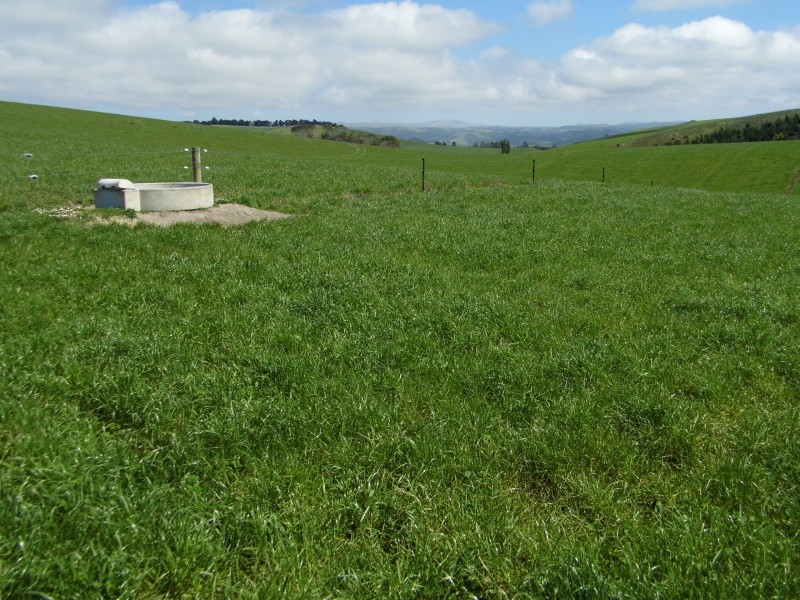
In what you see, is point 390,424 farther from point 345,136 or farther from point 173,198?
point 345,136

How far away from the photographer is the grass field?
10.6ft

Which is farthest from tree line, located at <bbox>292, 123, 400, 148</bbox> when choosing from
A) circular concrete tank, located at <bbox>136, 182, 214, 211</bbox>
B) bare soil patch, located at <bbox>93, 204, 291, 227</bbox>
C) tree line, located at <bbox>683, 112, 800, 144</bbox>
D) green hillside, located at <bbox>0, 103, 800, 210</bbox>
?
circular concrete tank, located at <bbox>136, 182, 214, 211</bbox>

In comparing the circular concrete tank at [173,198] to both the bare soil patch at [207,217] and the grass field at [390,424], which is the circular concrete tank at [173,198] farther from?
the grass field at [390,424]

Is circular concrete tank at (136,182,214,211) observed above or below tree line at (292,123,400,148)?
below

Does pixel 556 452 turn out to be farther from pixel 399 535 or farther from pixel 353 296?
pixel 353 296

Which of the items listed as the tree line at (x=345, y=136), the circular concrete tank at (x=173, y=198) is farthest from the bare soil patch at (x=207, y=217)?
the tree line at (x=345, y=136)

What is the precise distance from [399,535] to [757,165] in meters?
95.2

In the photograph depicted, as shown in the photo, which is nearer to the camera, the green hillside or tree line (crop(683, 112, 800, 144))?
the green hillside

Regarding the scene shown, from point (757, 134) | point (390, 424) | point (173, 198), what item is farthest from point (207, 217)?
point (757, 134)

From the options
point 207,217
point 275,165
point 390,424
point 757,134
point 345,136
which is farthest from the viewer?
point 345,136

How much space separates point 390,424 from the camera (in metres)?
4.82

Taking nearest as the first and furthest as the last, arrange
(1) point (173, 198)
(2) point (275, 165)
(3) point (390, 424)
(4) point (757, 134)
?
(3) point (390, 424) < (1) point (173, 198) < (2) point (275, 165) < (4) point (757, 134)

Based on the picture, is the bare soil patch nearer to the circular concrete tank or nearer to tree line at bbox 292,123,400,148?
the circular concrete tank

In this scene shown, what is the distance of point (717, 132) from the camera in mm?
127688
